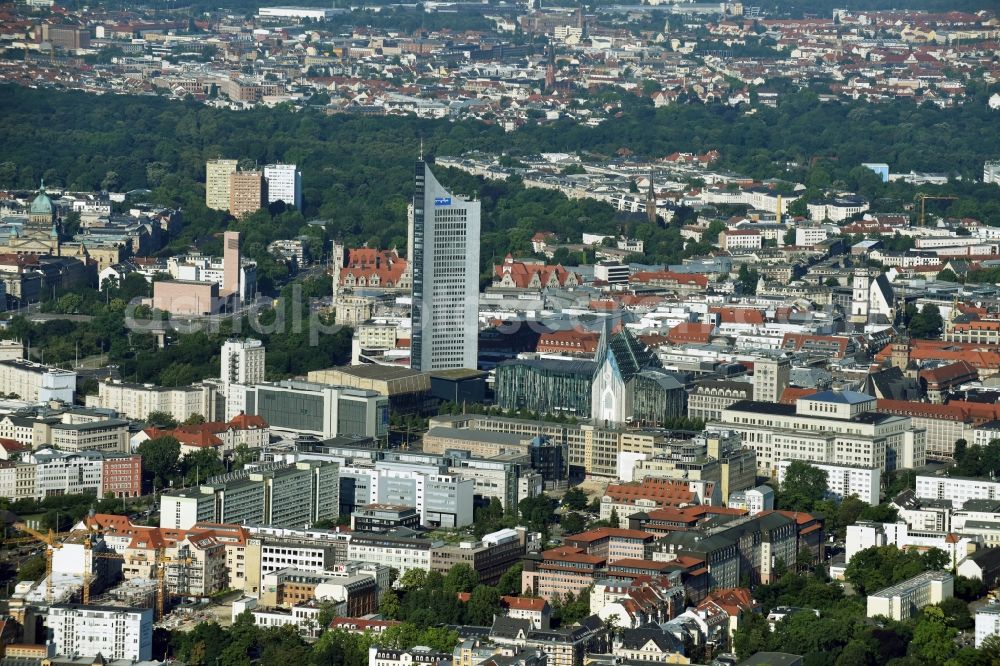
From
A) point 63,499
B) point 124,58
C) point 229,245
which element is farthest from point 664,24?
point 63,499

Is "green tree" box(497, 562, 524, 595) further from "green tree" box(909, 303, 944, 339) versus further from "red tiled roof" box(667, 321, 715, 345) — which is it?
"green tree" box(909, 303, 944, 339)

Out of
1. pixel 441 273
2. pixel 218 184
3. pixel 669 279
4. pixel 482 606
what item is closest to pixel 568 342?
pixel 441 273

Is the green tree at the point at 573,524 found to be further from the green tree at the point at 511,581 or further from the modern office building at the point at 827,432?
the modern office building at the point at 827,432

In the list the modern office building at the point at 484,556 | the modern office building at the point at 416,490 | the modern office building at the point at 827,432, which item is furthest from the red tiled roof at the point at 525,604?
the modern office building at the point at 827,432

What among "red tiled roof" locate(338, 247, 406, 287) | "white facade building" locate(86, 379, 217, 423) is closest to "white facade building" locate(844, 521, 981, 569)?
"white facade building" locate(86, 379, 217, 423)

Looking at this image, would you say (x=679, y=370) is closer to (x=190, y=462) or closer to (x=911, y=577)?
(x=190, y=462)

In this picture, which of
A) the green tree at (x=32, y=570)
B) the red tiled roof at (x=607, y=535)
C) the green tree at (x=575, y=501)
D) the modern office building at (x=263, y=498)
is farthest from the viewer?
the green tree at (x=575, y=501)
